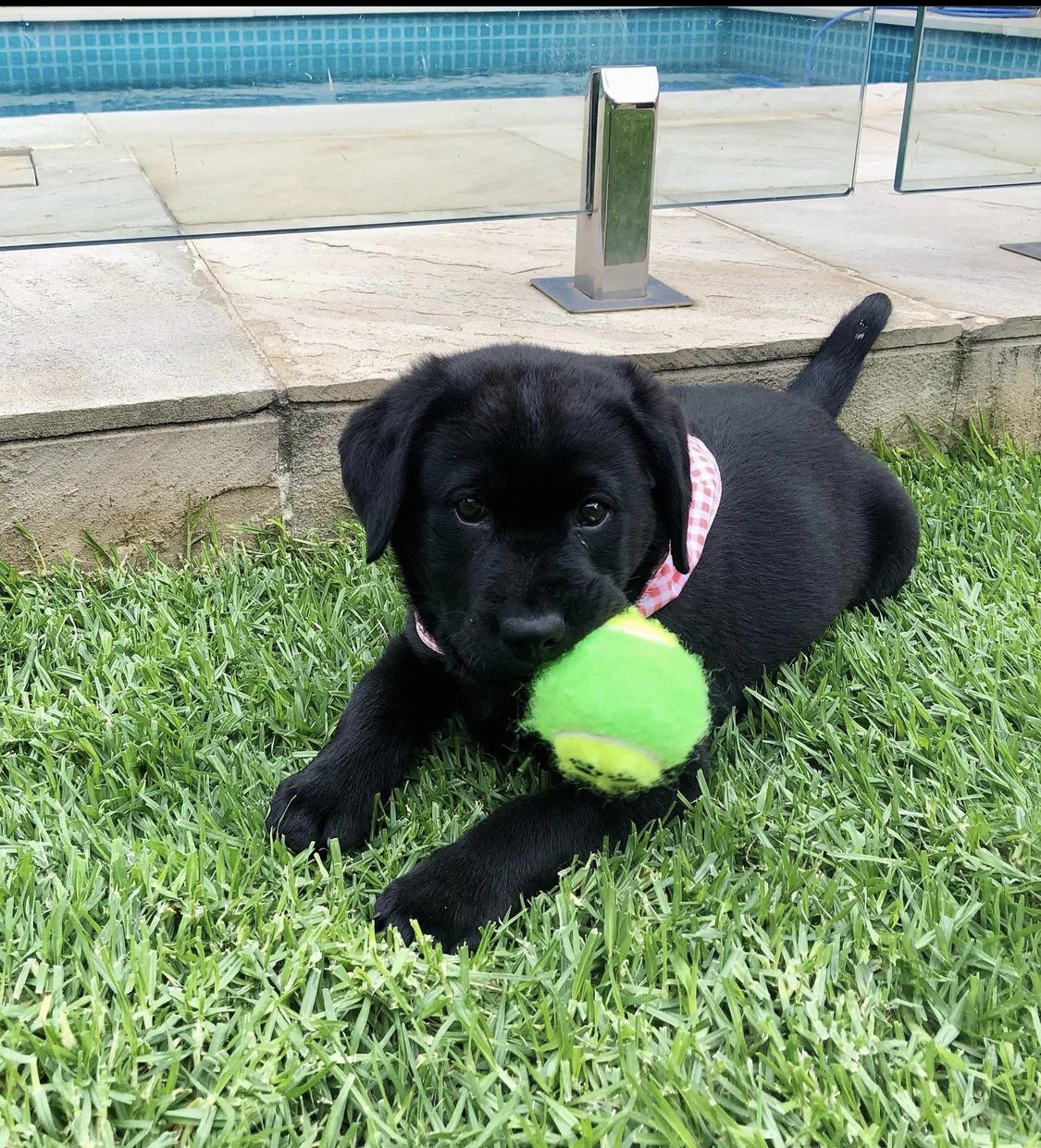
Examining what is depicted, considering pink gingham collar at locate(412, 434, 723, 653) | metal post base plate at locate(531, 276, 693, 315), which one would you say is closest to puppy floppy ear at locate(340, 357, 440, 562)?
pink gingham collar at locate(412, 434, 723, 653)

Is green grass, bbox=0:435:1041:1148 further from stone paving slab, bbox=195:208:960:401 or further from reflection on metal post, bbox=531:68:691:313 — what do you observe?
reflection on metal post, bbox=531:68:691:313

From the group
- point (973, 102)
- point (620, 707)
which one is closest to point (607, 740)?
point (620, 707)

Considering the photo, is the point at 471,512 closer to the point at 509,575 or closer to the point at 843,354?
the point at 509,575

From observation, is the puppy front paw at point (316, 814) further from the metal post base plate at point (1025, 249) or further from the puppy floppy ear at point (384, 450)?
the metal post base plate at point (1025, 249)

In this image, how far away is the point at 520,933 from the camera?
1.82 meters

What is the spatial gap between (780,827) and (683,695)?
346 millimetres

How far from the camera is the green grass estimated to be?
4.94 feet

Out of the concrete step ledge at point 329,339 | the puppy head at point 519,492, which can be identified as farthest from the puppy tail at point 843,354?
the puppy head at point 519,492

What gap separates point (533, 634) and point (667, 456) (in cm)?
44

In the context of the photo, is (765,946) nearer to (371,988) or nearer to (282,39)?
(371,988)

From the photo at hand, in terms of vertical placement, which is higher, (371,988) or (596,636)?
(596,636)

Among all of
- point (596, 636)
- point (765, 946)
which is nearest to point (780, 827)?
point (765, 946)

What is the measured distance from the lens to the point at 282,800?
80.8 inches

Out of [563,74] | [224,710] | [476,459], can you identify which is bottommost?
[224,710]
